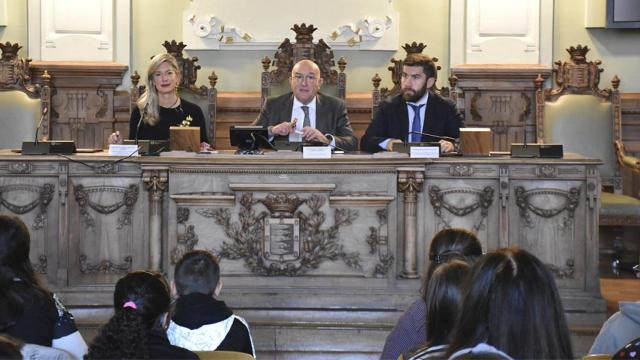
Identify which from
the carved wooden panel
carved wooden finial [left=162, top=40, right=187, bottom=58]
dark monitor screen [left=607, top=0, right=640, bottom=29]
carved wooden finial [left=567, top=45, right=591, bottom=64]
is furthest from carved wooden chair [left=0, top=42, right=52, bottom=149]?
dark monitor screen [left=607, top=0, right=640, bottom=29]

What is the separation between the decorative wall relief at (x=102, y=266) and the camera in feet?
18.3

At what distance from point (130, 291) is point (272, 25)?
5326 millimetres

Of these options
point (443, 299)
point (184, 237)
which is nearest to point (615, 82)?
point (184, 237)

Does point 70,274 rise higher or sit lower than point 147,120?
lower

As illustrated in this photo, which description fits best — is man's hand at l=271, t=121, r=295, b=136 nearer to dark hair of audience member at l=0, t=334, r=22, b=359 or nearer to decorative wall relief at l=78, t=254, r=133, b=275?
decorative wall relief at l=78, t=254, r=133, b=275

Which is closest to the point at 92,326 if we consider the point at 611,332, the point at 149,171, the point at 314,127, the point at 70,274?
the point at 70,274

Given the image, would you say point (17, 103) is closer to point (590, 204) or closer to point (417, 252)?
point (417, 252)

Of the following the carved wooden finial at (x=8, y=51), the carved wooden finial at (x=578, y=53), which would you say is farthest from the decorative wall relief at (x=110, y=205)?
the carved wooden finial at (x=578, y=53)

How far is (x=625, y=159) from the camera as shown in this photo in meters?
7.38

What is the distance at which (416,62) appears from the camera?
640 cm

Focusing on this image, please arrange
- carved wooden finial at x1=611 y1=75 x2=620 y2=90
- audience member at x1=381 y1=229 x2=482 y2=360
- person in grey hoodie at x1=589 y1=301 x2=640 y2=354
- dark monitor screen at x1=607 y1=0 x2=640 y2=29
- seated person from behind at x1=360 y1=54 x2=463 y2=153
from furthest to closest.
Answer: dark monitor screen at x1=607 y1=0 x2=640 y2=29 < carved wooden finial at x1=611 y1=75 x2=620 y2=90 < seated person from behind at x1=360 y1=54 x2=463 y2=153 < audience member at x1=381 y1=229 x2=482 y2=360 < person in grey hoodie at x1=589 y1=301 x2=640 y2=354

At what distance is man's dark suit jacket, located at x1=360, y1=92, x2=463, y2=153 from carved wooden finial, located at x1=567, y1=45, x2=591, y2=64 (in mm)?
1733

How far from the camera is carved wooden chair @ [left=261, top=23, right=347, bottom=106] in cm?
743

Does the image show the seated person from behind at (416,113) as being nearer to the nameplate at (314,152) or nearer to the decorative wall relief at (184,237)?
the nameplate at (314,152)
